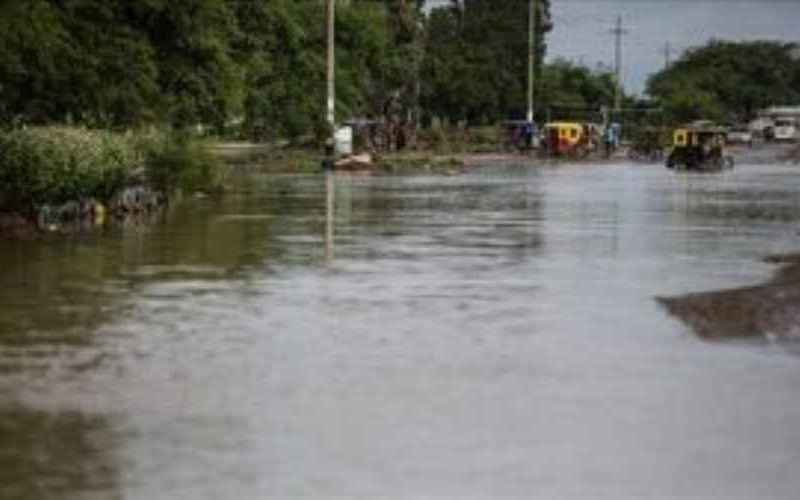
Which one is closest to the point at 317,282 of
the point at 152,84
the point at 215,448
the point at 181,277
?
the point at 181,277

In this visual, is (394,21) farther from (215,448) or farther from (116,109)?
(215,448)

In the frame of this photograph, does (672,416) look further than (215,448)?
Yes

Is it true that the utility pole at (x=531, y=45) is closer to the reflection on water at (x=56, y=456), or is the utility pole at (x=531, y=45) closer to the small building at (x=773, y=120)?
the small building at (x=773, y=120)

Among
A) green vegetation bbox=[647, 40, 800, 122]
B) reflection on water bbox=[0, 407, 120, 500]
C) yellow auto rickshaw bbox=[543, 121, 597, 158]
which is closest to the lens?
reflection on water bbox=[0, 407, 120, 500]

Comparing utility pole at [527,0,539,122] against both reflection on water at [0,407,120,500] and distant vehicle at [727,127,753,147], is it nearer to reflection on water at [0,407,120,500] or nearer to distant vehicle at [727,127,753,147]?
distant vehicle at [727,127,753,147]

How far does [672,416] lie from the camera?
11.0 meters

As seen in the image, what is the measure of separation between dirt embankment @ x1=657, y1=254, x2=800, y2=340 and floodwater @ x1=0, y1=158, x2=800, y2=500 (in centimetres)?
29

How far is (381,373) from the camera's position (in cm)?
1273

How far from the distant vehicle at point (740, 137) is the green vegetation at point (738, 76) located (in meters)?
22.7

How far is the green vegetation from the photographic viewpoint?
531 ft

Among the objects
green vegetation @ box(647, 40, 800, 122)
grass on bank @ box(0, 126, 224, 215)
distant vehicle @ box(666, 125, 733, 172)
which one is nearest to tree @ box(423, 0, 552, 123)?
green vegetation @ box(647, 40, 800, 122)

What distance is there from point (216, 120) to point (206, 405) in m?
34.0

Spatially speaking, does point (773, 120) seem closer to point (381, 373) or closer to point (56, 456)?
point (381, 373)

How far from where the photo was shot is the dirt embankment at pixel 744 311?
15.2 metres
